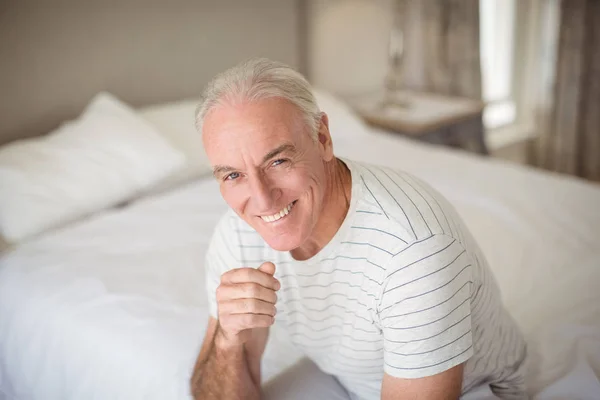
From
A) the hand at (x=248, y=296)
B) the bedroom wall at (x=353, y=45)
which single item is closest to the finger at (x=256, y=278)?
the hand at (x=248, y=296)

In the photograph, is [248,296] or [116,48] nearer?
[248,296]

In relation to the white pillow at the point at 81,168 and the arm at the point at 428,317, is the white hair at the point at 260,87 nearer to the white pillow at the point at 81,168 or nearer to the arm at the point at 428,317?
the arm at the point at 428,317

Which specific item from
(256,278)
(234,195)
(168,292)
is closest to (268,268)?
(256,278)

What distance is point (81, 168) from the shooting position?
65.6 inches

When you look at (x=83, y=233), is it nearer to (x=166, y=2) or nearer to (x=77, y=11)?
(x=77, y=11)

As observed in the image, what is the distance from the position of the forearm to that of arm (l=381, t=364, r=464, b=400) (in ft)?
0.97

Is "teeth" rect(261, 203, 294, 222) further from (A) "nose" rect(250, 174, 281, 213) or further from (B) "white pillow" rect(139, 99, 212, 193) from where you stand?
(B) "white pillow" rect(139, 99, 212, 193)

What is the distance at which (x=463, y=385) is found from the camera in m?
0.94

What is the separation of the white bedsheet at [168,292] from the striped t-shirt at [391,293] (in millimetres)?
178

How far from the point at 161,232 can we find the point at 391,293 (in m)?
0.96

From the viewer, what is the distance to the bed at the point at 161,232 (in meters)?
1.16

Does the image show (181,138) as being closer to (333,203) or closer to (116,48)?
(116,48)

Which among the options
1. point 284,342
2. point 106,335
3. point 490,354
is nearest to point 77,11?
point 106,335

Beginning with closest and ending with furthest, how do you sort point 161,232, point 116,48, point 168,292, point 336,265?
1. point 336,265
2. point 168,292
3. point 161,232
4. point 116,48
